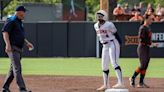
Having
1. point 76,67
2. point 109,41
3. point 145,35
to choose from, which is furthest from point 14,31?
point 76,67

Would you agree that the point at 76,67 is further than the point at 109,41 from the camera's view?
Yes

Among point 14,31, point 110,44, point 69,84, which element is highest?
point 14,31

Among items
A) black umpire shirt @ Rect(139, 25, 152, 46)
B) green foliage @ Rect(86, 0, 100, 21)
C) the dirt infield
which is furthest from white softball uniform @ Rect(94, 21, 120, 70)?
green foliage @ Rect(86, 0, 100, 21)

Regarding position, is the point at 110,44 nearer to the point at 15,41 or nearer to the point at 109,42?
the point at 109,42

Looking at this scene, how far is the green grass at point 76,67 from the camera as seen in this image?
2033cm

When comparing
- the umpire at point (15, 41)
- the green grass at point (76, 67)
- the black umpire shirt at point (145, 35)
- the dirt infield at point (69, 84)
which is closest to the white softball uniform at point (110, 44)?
the dirt infield at point (69, 84)

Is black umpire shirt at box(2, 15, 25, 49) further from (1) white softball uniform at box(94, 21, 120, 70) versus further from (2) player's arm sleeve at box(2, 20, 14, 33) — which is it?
(1) white softball uniform at box(94, 21, 120, 70)

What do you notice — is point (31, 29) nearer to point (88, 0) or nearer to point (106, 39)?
point (106, 39)

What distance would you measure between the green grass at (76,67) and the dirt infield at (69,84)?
1.79 metres

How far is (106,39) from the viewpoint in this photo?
14.7 meters

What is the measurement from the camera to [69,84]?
16.4 m

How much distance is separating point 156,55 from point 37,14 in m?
9.24

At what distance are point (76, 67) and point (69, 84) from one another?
6.26 meters

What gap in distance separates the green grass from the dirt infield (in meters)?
1.79
